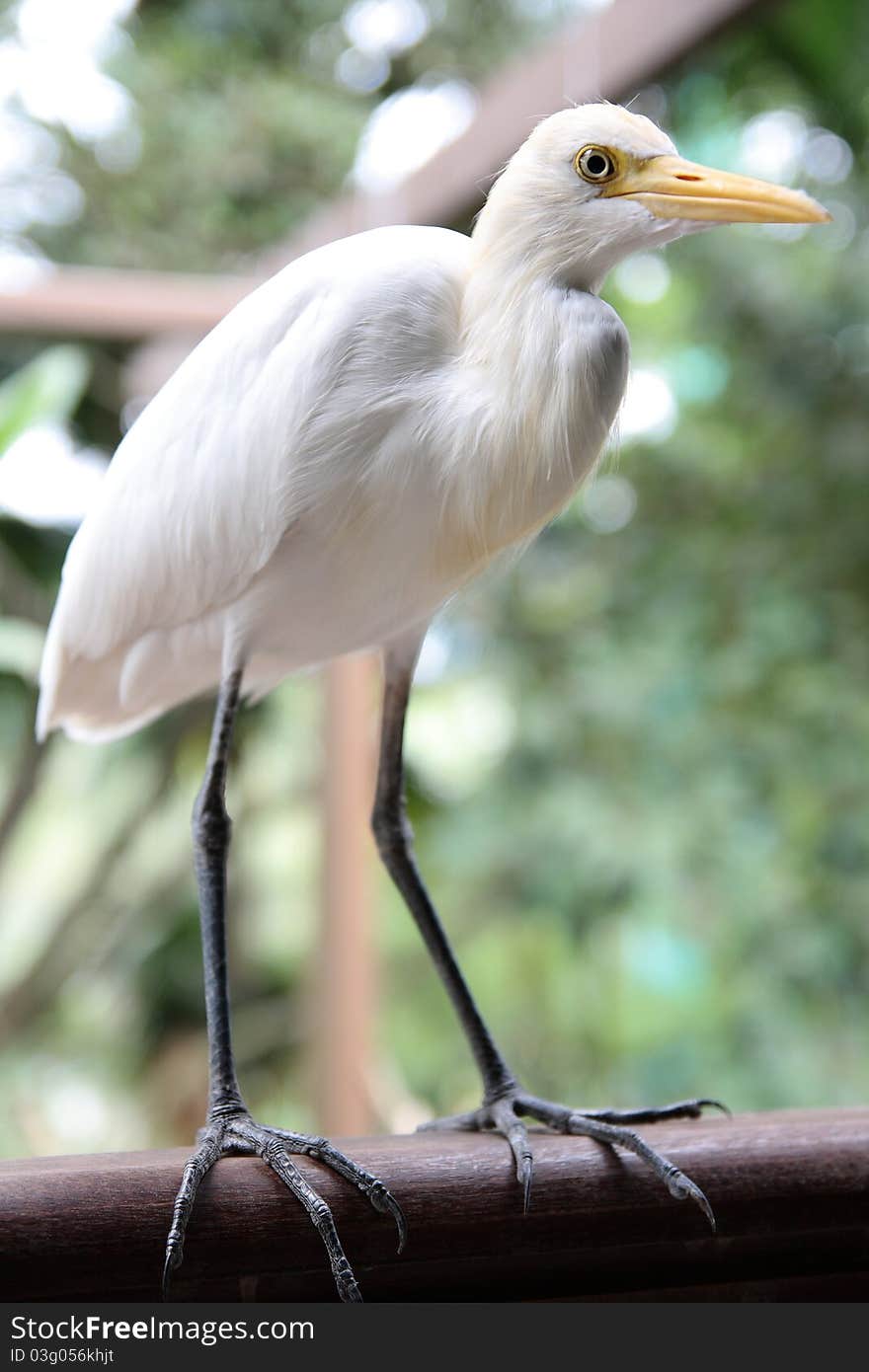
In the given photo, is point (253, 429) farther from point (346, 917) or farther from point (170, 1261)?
point (346, 917)

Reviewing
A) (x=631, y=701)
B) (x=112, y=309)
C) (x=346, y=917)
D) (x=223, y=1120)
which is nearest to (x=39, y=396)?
(x=112, y=309)

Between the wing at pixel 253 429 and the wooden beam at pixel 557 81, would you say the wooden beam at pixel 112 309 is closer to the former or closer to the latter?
the wooden beam at pixel 557 81

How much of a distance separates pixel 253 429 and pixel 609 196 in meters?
0.23

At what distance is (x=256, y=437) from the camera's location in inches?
27.9

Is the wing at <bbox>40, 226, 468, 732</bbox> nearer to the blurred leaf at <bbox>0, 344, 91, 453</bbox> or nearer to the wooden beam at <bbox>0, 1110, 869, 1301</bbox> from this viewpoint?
the wooden beam at <bbox>0, 1110, 869, 1301</bbox>

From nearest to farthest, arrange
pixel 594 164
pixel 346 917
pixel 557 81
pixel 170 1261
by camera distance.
Result: 1. pixel 170 1261
2. pixel 594 164
3. pixel 557 81
4. pixel 346 917

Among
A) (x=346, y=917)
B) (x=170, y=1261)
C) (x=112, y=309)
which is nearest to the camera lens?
(x=170, y=1261)

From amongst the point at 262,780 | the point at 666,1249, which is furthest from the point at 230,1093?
the point at 262,780

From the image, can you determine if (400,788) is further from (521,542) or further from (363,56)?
(363,56)

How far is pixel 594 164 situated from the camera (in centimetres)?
67

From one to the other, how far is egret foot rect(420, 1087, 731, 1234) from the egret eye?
510 millimetres

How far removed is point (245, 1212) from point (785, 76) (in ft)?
5.96

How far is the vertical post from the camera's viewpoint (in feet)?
5.63

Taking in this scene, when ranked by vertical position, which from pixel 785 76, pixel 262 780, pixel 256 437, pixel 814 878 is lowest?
pixel 256 437
